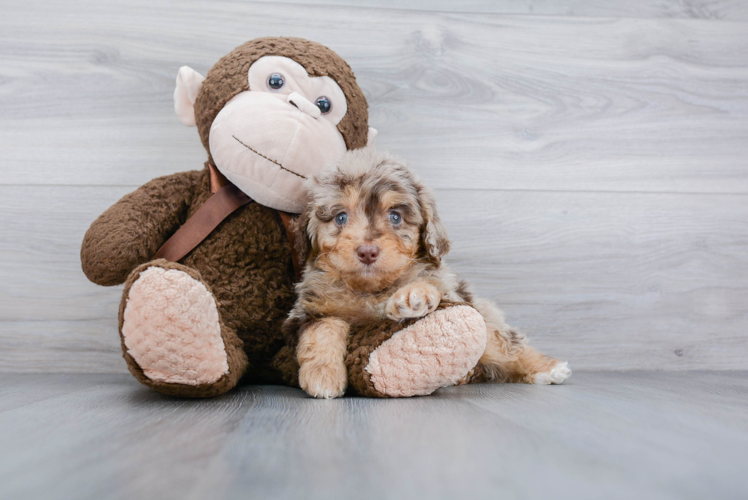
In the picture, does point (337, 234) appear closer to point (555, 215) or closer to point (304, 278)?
point (304, 278)

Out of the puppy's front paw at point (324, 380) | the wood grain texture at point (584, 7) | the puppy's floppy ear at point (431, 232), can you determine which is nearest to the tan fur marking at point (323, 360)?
the puppy's front paw at point (324, 380)

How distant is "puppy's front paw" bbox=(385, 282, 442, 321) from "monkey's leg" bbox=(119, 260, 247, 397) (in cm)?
36

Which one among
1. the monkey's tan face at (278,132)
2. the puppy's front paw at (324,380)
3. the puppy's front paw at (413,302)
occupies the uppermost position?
the monkey's tan face at (278,132)

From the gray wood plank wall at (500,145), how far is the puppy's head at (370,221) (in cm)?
55

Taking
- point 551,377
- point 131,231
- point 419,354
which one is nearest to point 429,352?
point 419,354

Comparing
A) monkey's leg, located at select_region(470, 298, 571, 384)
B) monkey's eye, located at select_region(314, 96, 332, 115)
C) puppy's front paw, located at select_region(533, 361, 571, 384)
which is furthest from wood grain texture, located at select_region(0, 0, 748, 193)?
puppy's front paw, located at select_region(533, 361, 571, 384)

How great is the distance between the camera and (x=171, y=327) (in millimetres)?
953

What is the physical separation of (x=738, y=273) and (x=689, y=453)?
144 cm

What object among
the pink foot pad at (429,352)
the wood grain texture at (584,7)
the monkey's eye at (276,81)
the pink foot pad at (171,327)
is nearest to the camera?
the pink foot pad at (171,327)

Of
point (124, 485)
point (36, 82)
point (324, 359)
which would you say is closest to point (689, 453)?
point (324, 359)

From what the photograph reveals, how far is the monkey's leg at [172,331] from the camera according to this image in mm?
950

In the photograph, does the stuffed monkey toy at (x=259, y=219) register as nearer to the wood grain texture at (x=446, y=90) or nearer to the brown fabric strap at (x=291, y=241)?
the brown fabric strap at (x=291, y=241)

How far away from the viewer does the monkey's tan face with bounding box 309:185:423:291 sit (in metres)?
1.16

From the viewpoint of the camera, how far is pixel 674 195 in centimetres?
189
